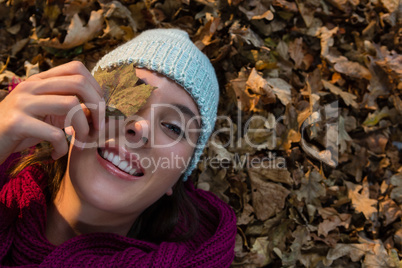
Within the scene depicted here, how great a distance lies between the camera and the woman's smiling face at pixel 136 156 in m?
1.49

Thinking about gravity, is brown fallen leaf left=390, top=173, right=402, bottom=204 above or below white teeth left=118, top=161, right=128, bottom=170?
below

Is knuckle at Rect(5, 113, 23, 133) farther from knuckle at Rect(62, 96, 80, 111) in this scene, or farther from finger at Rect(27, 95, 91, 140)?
knuckle at Rect(62, 96, 80, 111)

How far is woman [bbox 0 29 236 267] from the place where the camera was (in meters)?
1.45

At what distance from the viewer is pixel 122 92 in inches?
55.2

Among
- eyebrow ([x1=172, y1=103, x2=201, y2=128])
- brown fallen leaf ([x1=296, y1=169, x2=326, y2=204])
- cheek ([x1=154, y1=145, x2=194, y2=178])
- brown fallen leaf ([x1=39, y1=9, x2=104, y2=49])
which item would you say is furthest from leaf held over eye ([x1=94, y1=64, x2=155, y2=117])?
brown fallen leaf ([x1=296, y1=169, x2=326, y2=204])

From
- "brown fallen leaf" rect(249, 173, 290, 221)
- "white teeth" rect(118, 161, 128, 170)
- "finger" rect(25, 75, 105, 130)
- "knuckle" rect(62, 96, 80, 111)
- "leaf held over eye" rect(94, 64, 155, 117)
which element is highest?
"finger" rect(25, 75, 105, 130)

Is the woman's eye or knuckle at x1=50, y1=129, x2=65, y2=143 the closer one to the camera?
knuckle at x1=50, y1=129, x2=65, y2=143

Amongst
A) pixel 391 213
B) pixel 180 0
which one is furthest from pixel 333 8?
pixel 391 213

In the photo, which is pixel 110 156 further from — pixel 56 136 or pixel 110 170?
pixel 56 136

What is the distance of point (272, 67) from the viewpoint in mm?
2436

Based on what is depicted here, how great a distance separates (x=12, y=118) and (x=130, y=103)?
0.44 m

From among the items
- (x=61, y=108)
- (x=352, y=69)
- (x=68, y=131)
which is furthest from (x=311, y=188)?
(x=61, y=108)

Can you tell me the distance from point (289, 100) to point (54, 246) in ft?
5.70

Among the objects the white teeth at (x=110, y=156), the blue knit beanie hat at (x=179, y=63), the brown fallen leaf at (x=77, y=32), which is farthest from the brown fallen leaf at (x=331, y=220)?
the brown fallen leaf at (x=77, y=32)
